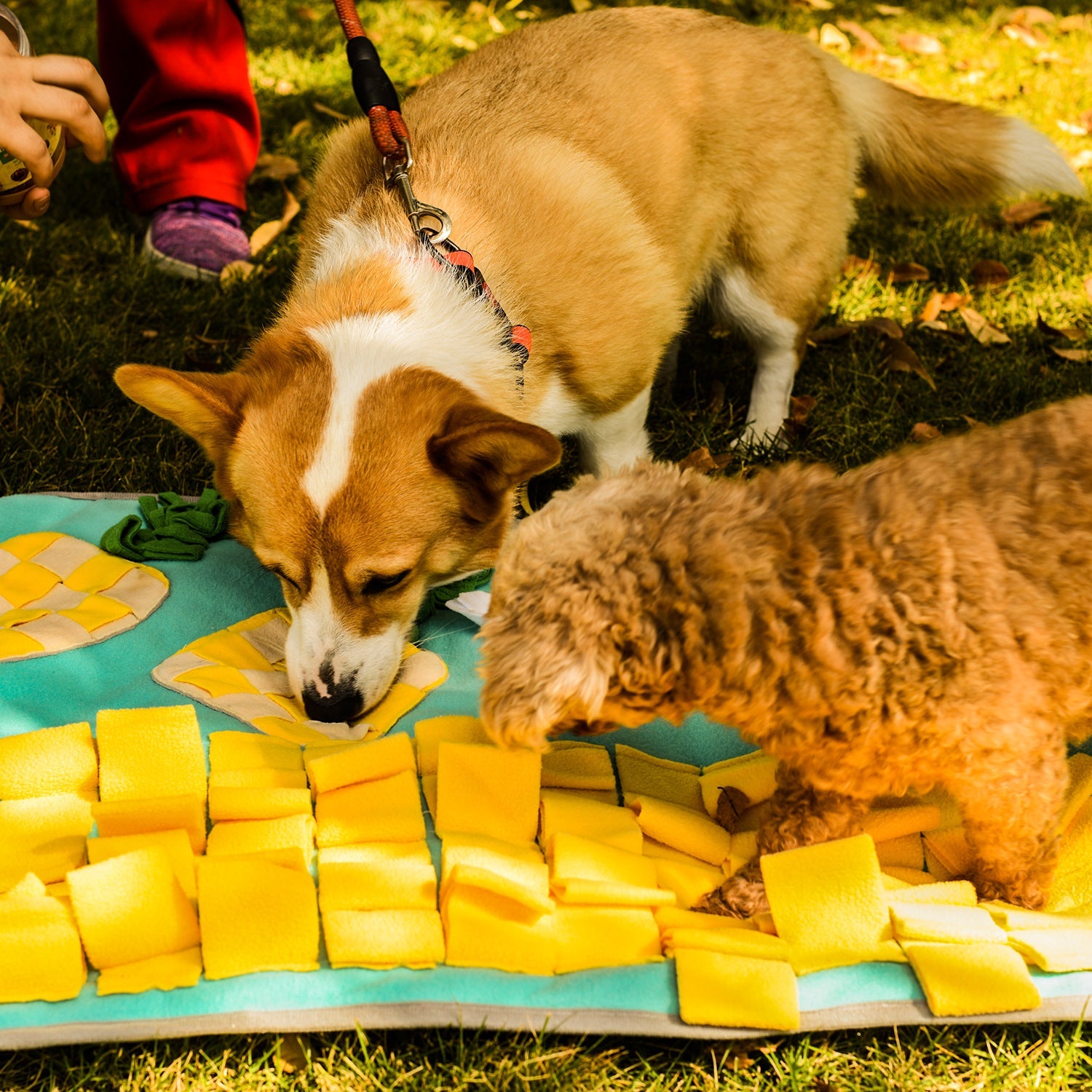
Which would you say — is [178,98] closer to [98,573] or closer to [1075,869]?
[98,573]

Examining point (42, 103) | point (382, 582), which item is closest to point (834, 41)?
point (42, 103)

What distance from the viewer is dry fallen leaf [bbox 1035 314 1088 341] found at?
381 cm

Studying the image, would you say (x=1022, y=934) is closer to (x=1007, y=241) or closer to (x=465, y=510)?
(x=465, y=510)

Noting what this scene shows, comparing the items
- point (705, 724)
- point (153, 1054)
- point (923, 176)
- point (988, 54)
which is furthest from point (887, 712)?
point (988, 54)

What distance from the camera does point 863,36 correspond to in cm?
639

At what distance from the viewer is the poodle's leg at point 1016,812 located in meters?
1.73

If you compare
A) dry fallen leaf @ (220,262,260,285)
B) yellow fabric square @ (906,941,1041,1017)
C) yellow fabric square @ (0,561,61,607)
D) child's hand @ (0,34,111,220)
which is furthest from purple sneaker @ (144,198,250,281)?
yellow fabric square @ (906,941,1041,1017)

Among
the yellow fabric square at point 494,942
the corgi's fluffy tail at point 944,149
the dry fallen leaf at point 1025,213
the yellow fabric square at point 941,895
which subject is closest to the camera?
the yellow fabric square at point 494,942

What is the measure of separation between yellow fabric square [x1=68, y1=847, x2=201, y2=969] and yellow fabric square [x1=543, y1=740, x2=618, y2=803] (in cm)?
72

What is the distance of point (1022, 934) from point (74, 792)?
1.73 meters

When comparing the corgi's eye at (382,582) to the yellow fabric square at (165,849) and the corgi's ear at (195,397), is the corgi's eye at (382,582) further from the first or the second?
the yellow fabric square at (165,849)

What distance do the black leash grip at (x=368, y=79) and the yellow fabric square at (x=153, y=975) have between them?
80.0 inches

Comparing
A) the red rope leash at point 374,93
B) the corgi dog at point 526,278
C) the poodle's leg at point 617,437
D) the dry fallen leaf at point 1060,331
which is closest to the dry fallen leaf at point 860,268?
the corgi dog at point 526,278

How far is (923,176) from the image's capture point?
366cm
